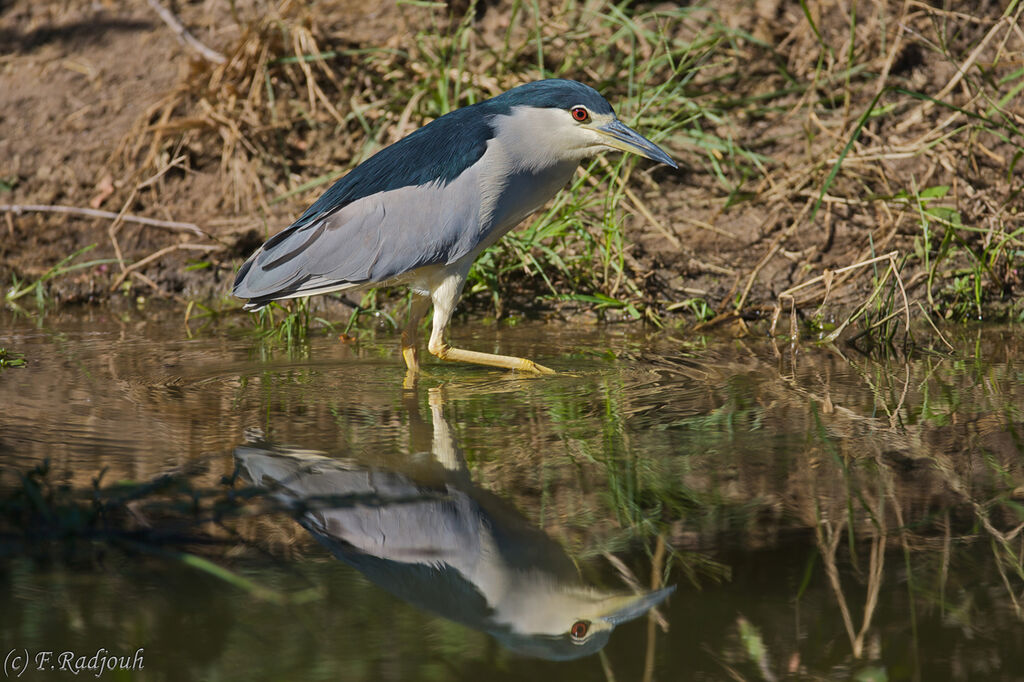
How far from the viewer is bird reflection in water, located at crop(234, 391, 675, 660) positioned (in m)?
2.23

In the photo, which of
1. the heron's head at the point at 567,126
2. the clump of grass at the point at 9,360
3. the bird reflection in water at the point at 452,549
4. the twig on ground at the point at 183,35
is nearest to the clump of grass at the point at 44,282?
the clump of grass at the point at 9,360

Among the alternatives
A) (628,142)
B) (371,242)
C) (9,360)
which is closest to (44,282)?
(9,360)

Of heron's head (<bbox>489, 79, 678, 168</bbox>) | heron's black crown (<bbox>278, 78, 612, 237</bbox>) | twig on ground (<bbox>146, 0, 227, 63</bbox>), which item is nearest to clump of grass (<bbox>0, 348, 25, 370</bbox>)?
heron's black crown (<bbox>278, 78, 612, 237</bbox>)

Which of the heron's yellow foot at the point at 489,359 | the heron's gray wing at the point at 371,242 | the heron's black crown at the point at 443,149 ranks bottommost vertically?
the heron's yellow foot at the point at 489,359

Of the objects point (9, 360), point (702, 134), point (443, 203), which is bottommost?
point (9, 360)

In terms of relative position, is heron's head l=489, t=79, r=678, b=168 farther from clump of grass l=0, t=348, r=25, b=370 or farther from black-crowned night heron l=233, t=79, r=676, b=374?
clump of grass l=0, t=348, r=25, b=370

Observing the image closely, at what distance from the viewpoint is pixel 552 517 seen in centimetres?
269

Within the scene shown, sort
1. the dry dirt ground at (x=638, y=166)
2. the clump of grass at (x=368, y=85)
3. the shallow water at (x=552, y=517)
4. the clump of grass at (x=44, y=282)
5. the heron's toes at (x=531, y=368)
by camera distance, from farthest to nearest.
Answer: the clump of grass at (x=368, y=85)
the clump of grass at (x=44, y=282)
the dry dirt ground at (x=638, y=166)
the heron's toes at (x=531, y=368)
the shallow water at (x=552, y=517)

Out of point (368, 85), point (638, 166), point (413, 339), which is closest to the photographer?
point (413, 339)

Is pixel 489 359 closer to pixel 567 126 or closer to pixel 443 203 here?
pixel 443 203

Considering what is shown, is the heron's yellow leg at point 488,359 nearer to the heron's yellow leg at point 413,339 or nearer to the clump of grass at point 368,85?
the heron's yellow leg at point 413,339

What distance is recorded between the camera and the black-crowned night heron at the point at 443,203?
4.24 meters

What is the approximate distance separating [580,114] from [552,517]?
7.06 ft

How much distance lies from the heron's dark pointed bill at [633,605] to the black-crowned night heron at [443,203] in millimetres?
2023
